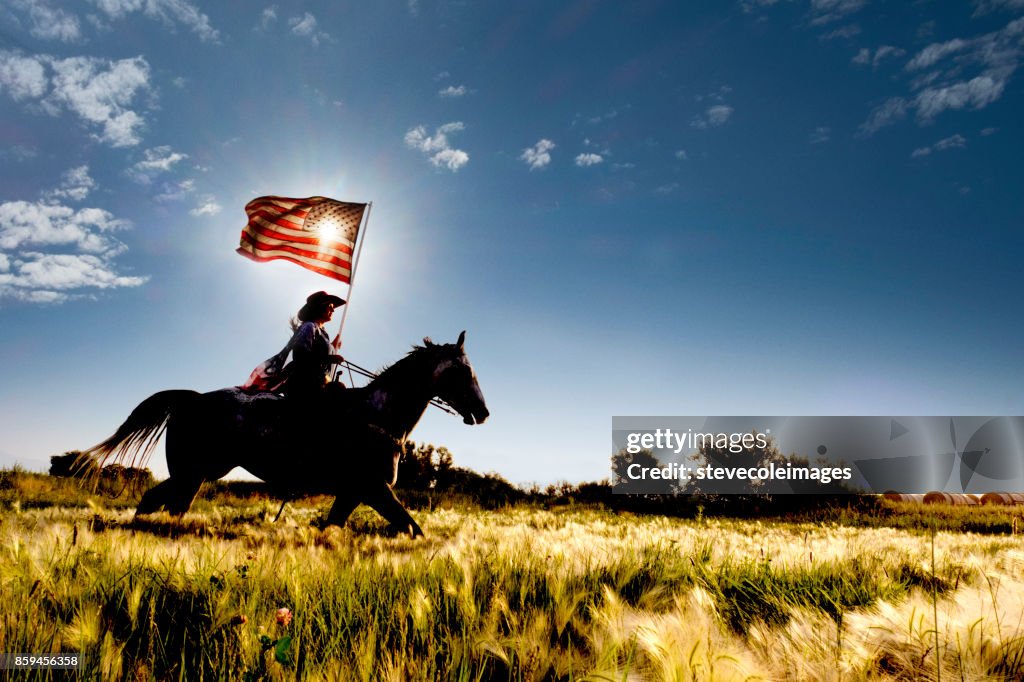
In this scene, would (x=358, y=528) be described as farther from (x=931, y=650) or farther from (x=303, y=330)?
(x=931, y=650)

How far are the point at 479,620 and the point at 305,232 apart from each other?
35.5 feet

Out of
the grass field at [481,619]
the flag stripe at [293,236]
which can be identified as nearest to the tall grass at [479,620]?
the grass field at [481,619]

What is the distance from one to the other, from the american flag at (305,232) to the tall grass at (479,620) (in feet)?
26.6

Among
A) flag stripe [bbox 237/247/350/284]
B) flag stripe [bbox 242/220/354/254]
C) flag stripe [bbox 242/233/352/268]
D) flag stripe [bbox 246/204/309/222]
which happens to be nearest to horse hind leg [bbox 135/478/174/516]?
flag stripe [bbox 237/247/350/284]

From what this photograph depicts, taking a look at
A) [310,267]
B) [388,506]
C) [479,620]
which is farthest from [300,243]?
[479,620]

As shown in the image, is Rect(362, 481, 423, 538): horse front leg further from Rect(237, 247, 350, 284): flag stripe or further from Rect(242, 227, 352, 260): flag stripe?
Rect(242, 227, 352, 260): flag stripe

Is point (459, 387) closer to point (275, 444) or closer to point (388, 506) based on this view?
point (388, 506)

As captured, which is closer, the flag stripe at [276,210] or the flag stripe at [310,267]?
the flag stripe at [310,267]

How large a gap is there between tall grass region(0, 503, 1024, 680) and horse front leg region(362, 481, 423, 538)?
363 centimetres

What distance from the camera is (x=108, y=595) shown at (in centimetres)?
245

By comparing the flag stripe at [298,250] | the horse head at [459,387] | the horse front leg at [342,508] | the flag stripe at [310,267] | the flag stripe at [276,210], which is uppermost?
the flag stripe at [276,210]

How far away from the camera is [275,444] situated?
738 cm

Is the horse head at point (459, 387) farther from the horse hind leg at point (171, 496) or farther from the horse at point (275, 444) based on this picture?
the horse hind leg at point (171, 496)

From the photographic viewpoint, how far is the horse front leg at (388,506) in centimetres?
710
